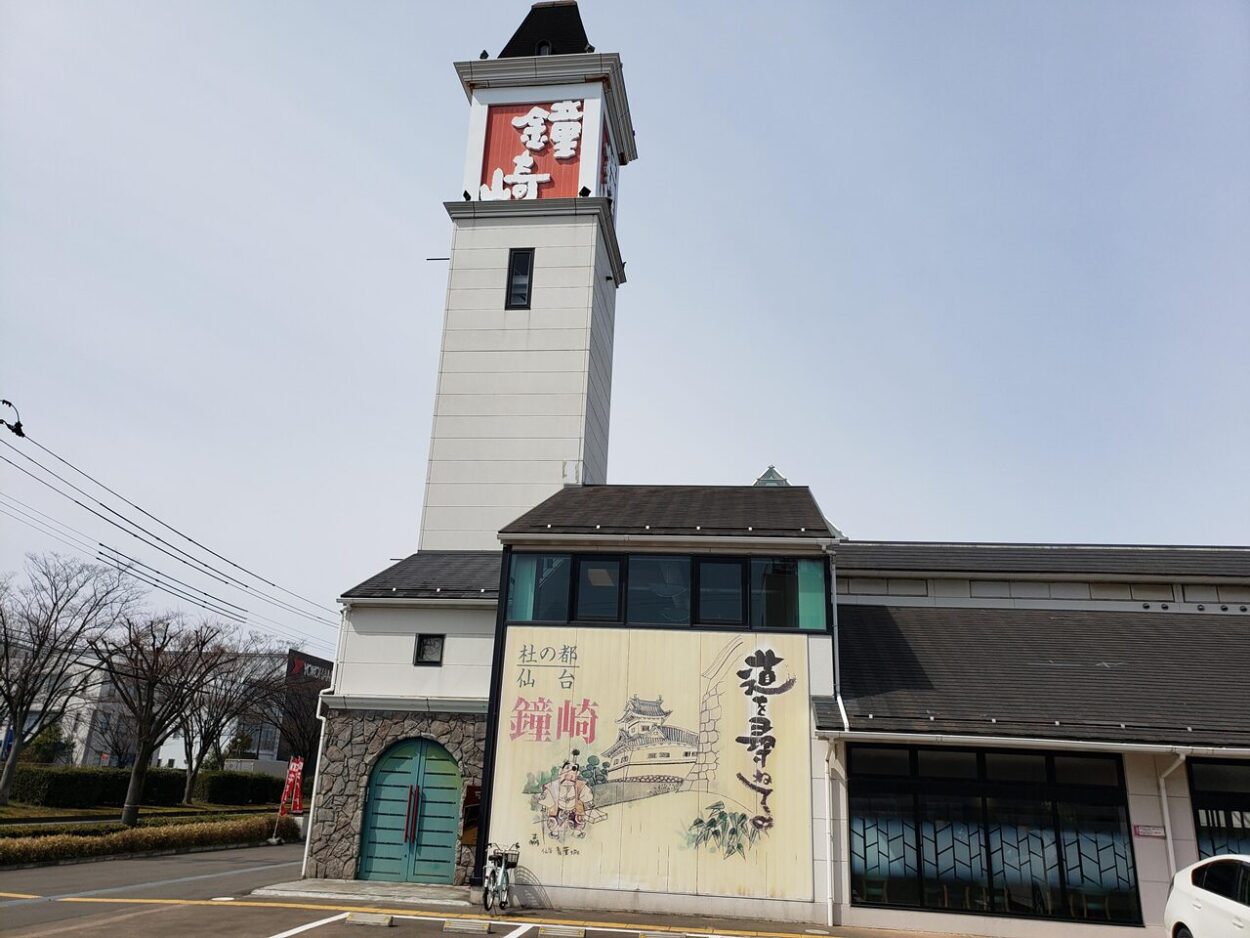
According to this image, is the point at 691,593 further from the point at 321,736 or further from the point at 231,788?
the point at 231,788

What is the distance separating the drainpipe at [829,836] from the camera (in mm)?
12812

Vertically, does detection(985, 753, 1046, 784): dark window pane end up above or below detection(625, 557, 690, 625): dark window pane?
below

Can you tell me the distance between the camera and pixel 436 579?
1834 centimetres

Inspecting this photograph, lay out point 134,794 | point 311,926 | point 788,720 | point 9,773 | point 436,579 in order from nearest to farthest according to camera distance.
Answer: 1. point 311,926
2. point 788,720
3. point 436,579
4. point 134,794
5. point 9,773

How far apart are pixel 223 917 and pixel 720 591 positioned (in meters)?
8.84

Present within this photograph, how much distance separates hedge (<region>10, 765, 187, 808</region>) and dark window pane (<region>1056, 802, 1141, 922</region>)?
35.0 metres

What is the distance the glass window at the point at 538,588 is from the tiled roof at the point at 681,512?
0.56 m

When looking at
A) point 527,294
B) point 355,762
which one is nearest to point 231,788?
point 355,762

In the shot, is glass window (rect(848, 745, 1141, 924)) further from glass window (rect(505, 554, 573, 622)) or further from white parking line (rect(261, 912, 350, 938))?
white parking line (rect(261, 912, 350, 938))

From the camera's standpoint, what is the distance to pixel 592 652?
1459 centimetres

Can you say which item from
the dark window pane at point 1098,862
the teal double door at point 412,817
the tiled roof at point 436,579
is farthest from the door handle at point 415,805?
the dark window pane at point 1098,862

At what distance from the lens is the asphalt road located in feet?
36.9

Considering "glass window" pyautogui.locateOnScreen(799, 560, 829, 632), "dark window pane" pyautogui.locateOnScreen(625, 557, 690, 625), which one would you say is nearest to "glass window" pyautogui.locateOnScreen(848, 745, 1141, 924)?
"glass window" pyautogui.locateOnScreen(799, 560, 829, 632)

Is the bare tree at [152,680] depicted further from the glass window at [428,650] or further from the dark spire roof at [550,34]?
the dark spire roof at [550,34]
